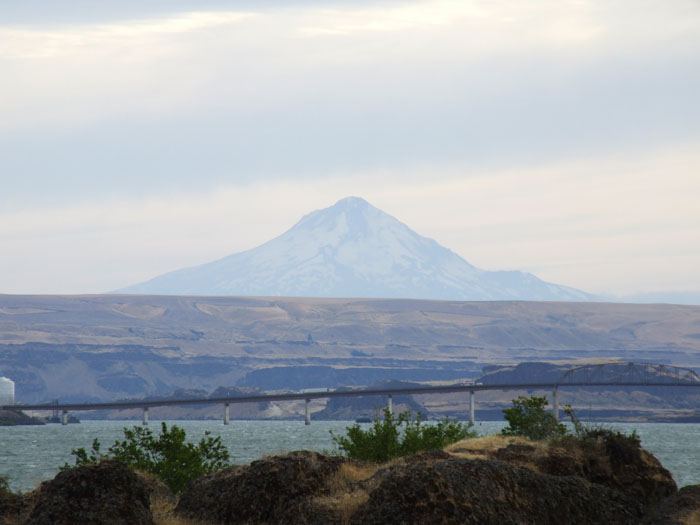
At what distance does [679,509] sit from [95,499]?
55.5 ft

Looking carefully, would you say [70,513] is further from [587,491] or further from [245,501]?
[587,491]

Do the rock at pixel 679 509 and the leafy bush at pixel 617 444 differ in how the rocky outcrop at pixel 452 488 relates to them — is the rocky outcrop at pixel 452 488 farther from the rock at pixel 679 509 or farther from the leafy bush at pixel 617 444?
the rock at pixel 679 509

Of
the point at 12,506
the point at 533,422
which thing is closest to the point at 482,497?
the point at 12,506

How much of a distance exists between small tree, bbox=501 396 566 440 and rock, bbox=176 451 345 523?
20492 mm

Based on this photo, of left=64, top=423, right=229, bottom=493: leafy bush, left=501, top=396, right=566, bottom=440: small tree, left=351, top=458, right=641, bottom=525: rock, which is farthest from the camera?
left=501, top=396, right=566, bottom=440: small tree

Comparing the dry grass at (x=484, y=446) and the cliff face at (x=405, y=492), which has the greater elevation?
the dry grass at (x=484, y=446)

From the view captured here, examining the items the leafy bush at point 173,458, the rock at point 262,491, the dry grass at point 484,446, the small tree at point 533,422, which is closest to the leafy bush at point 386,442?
the small tree at point 533,422

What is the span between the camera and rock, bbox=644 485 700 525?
38969mm

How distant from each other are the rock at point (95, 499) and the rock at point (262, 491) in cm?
298

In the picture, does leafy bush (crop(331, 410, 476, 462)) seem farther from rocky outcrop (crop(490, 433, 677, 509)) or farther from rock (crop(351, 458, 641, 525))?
rock (crop(351, 458, 641, 525))

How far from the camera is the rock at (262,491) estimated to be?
41.4m

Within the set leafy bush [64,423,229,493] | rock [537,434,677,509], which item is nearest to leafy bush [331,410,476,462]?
leafy bush [64,423,229,493]

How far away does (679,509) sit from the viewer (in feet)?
132

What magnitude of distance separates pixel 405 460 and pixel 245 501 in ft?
20.4
